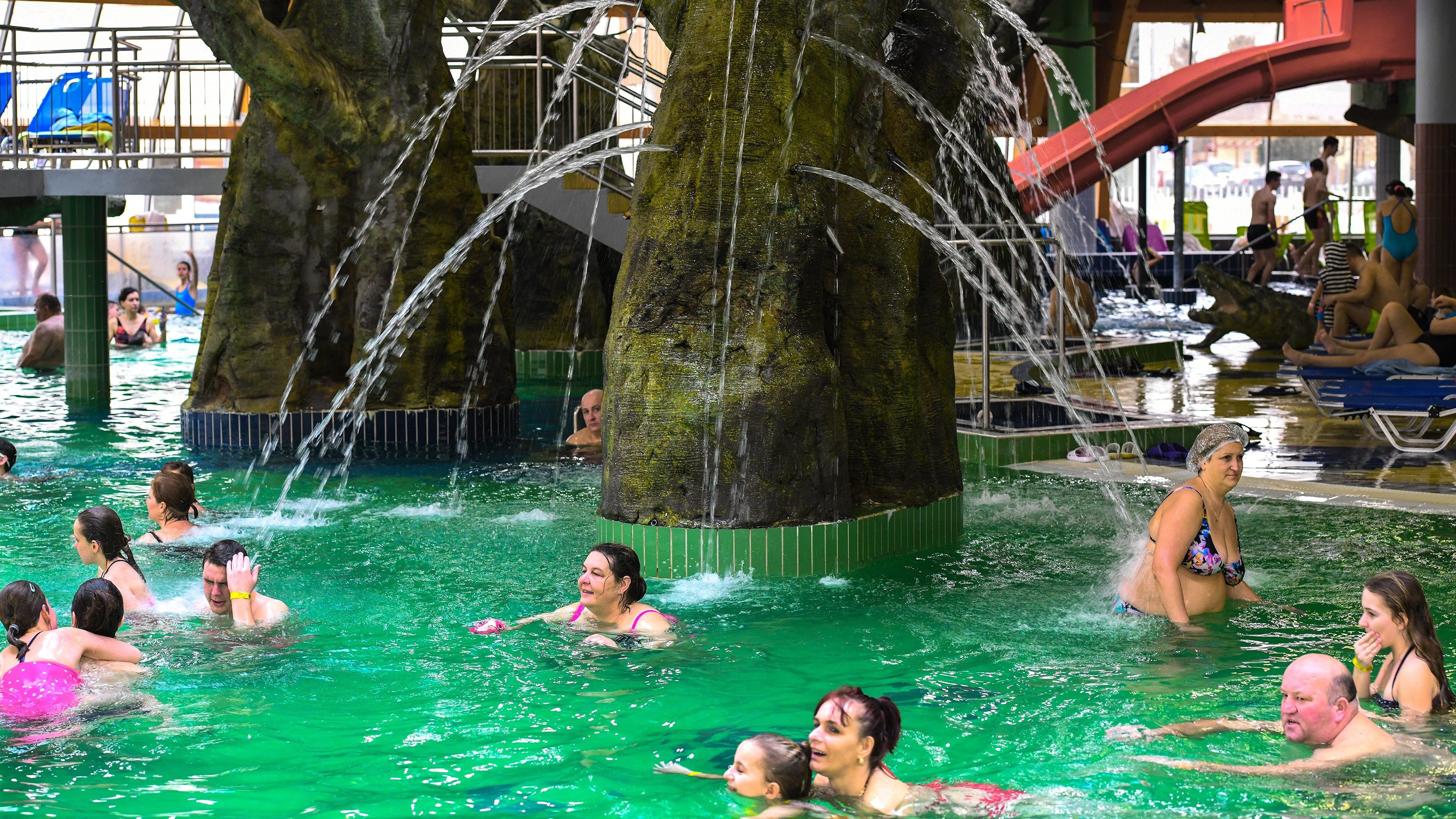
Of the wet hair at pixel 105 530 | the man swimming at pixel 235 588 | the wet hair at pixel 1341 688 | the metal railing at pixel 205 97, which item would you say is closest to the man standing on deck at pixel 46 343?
the metal railing at pixel 205 97

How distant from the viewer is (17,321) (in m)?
26.3

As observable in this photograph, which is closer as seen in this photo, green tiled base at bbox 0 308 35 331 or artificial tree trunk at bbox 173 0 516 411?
artificial tree trunk at bbox 173 0 516 411

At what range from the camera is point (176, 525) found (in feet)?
28.8

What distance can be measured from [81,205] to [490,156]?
4083 mm

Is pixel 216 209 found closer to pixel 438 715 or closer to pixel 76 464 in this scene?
Result: pixel 76 464

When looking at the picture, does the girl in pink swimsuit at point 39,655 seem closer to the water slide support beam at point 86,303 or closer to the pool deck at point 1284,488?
the pool deck at point 1284,488

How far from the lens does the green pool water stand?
17.2ft

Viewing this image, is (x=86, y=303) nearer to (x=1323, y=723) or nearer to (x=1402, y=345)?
(x=1402, y=345)

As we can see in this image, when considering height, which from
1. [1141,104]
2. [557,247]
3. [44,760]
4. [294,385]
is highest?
[1141,104]

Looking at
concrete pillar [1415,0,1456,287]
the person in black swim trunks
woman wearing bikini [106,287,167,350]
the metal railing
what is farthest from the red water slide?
woman wearing bikini [106,287,167,350]

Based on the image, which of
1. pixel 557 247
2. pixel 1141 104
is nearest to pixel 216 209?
pixel 557 247

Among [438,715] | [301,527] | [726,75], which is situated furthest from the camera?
[301,527]

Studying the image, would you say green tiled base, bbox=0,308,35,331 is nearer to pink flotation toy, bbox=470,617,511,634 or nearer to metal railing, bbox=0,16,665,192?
metal railing, bbox=0,16,665,192

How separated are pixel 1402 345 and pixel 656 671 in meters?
8.24
